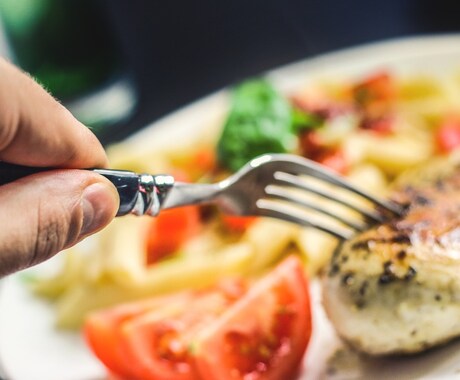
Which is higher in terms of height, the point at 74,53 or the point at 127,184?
the point at 127,184

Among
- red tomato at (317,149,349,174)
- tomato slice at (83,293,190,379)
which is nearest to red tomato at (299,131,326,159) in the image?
red tomato at (317,149,349,174)

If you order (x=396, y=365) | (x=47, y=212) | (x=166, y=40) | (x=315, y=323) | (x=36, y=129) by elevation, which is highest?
(x=36, y=129)

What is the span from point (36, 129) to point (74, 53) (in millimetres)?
4072

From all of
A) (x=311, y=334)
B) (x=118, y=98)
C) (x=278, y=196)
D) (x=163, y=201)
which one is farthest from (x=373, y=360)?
(x=118, y=98)

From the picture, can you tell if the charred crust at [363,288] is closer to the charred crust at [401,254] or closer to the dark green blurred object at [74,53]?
the charred crust at [401,254]

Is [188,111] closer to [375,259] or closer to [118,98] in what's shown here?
[118,98]

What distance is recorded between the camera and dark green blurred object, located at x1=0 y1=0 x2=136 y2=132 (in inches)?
202

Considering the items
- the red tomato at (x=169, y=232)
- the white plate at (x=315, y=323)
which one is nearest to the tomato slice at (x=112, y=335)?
the white plate at (x=315, y=323)

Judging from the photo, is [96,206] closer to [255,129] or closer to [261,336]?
[261,336]

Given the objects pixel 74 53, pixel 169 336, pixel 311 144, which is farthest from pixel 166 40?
pixel 169 336

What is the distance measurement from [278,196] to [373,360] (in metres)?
0.56

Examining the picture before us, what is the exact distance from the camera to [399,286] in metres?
1.93

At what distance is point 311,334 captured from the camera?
7.57ft

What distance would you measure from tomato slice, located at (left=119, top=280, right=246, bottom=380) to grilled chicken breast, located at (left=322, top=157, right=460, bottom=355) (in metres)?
0.44
